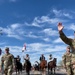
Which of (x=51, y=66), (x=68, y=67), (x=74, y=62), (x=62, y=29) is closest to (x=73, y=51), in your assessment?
(x=74, y=62)

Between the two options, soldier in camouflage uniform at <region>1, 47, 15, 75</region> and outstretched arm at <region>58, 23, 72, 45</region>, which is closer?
outstretched arm at <region>58, 23, 72, 45</region>

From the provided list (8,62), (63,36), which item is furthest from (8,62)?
(63,36)

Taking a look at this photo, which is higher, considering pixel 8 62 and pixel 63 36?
pixel 8 62

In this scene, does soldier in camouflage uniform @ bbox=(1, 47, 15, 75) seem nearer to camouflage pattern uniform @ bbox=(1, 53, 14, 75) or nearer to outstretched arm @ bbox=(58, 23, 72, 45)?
camouflage pattern uniform @ bbox=(1, 53, 14, 75)

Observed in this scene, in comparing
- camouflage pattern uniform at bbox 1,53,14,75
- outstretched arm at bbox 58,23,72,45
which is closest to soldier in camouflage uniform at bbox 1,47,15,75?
camouflage pattern uniform at bbox 1,53,14,75

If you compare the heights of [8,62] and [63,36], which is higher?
[8,62]

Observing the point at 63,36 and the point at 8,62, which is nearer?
the point at 63,36

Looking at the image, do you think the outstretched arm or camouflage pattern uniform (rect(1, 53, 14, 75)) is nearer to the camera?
the outstretched arm

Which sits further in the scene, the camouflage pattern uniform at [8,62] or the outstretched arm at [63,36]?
the camouflage pattern uniform at [8,62]

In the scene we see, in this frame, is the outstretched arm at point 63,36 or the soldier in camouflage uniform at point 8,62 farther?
the soldier in camouflage uniform at point 8,62

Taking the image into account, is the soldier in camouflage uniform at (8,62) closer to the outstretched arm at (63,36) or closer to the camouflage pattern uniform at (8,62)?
the camouflage pattern uniform at (8,62)

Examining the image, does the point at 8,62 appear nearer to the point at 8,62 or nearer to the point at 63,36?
the point at 8,62

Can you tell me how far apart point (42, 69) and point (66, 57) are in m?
23.3

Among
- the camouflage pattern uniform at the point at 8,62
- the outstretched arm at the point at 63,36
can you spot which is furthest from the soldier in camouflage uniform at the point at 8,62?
the outstretched arm at the point at 63,36
